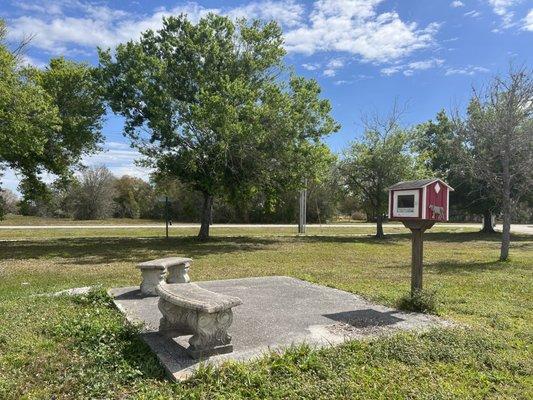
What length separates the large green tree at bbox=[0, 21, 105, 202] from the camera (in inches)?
550

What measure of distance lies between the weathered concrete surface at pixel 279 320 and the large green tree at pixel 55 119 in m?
9.15

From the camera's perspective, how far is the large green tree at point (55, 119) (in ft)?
45.8

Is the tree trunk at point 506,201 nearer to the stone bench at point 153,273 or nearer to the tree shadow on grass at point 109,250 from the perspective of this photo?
the tree shadow on grass at point 109,250

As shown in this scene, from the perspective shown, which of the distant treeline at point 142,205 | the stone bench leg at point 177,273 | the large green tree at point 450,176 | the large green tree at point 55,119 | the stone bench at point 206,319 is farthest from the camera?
the distant treeline at point 142,205

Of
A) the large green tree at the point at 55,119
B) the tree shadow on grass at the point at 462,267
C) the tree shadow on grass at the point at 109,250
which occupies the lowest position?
the tree shadow on grass at the point at 109,250

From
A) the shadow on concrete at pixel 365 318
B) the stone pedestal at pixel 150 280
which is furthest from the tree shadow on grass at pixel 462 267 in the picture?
the stone pedestal at pixel 150 280

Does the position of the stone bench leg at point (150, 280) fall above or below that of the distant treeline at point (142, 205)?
below

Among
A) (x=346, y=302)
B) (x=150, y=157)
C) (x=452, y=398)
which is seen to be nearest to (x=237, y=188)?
(x=150, y=157)

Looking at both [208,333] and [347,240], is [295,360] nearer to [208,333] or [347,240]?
[208,333]

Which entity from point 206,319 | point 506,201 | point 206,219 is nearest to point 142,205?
point 206,219

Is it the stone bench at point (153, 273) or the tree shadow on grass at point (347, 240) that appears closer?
the stone bench at point (153, 273)

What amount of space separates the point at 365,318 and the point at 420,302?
1.02 metres

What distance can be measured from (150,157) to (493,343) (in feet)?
53.6

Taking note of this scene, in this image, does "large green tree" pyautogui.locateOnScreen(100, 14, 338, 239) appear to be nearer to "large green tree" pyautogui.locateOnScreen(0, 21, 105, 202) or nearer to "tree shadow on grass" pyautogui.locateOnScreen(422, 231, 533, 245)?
"large green tree" pyautogui.locateOnScreen(0, 21, 105, 202)
